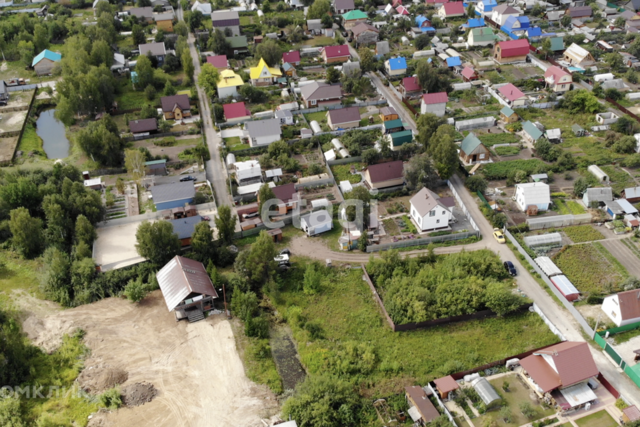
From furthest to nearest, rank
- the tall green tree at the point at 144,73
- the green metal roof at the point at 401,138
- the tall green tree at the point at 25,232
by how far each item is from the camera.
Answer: the tall green tree at the point at 144,73, the green metal roof at the point at 401,138, the tall green tree at the point at 25,232

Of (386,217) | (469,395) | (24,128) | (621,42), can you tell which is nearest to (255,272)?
(386,217)

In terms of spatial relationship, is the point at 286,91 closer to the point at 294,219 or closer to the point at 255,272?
the point at 294,219

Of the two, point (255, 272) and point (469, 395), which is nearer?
point (469, 395)

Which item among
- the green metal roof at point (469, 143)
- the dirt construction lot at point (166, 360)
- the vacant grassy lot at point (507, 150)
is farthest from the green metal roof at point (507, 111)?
the dirt construction lot at point (166, 360)

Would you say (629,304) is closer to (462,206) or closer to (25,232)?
(462,206)

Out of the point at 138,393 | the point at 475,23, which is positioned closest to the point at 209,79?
the point at 138,393

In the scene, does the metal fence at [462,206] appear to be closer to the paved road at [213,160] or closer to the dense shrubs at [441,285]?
the dense shrubs at [441,285]
